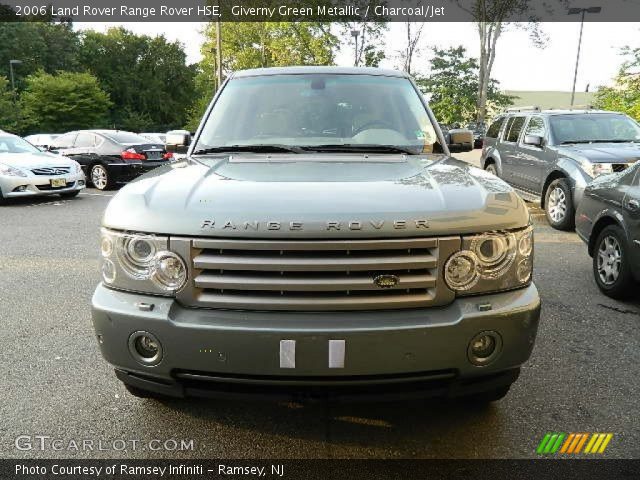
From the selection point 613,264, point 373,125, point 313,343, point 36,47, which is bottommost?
point 613,264

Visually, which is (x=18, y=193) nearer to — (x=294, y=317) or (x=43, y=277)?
(x=43, y=277)

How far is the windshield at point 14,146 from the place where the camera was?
12.0 metres

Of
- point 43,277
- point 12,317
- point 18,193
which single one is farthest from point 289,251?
point 18,193

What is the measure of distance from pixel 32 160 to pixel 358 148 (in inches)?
405

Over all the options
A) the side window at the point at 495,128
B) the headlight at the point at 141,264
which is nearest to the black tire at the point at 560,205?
the side window at the point at 495,128

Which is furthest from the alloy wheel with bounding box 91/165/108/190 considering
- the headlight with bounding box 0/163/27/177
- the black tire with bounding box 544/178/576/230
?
the black tire with bounding box 544/178/576/230

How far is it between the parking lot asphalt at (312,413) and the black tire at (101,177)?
374 inches

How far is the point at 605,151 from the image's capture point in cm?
805

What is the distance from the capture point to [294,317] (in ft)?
7.43

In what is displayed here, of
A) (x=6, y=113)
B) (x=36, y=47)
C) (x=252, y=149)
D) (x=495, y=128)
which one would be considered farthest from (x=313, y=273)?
(x=36, y=47)

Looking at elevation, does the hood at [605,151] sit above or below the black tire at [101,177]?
above

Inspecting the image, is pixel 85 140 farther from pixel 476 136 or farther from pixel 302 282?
pixel 302 282

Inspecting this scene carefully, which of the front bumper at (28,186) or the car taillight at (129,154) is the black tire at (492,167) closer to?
the car taillight at (129,154)

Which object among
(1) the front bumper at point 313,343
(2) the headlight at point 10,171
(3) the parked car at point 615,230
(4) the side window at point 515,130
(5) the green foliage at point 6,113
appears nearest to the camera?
(1) the front bumper at point 313,343
